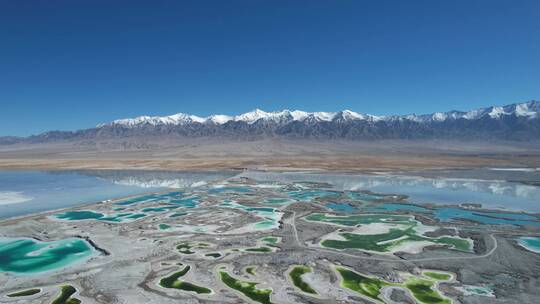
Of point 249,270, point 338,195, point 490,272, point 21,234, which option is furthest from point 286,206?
point 21,234

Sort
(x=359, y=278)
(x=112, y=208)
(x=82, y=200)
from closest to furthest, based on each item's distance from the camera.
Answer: (x=359, y=278) → (x=112, y=208) → (x=82, y=200)

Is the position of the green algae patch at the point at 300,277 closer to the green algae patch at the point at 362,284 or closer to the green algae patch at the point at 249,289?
the green algae patch at the point at 249,289

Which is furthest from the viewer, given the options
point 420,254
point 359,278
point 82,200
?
point 82,200

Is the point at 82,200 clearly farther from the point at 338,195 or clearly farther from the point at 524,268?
the point at 524,268

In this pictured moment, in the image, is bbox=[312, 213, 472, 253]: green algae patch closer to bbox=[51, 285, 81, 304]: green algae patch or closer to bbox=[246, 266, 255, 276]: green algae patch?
bbox=[246, 266, 255, 276]: green algae patch

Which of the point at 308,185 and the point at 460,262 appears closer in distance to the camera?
the point at 460,262

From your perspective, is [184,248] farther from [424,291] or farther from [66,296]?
[424,291]
